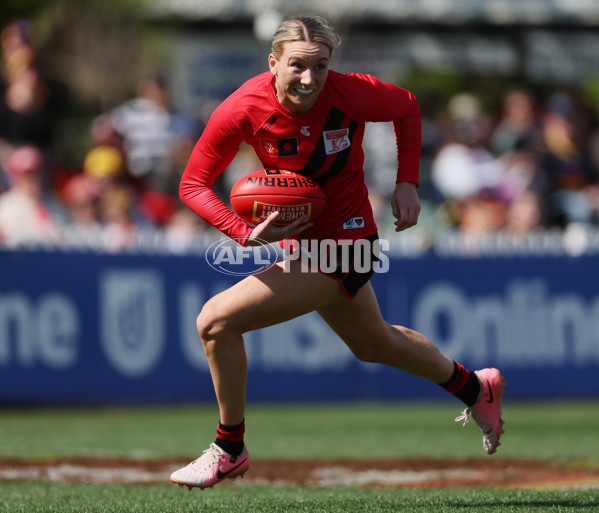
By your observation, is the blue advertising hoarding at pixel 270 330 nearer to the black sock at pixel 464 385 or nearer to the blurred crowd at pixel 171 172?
the blurred crowd at pixel 171 172

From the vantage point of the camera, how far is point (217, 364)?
203 inches

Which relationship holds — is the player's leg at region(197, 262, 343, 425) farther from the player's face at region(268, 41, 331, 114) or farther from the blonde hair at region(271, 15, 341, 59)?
the blonde hair at region(271, 15, 341, 59)

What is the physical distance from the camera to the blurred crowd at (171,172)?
35.4 feet

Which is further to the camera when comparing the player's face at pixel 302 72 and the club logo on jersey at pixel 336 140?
the club logo on jersey at pixel 336 140

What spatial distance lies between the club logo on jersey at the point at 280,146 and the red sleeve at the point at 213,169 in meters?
0.13

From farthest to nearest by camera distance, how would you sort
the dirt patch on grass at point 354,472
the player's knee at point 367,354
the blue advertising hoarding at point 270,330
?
1. the blue advertising hoarding at point 270,330
2. the dirt patch on grass at point 354,472
3. the player's knee at point 367,354

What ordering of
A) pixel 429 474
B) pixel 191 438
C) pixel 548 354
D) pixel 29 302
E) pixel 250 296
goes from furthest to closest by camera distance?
pixel 548 354, pixel 29 302, pixel 191 438, pixel 429 474, pixel 250 296

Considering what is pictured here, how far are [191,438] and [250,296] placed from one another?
12.7 ft

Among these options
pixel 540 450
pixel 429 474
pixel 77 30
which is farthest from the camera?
pixel 77 30

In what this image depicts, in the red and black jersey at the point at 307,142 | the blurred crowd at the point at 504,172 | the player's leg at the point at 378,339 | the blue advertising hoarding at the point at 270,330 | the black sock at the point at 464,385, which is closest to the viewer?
the red and black jersey at the point at 307,142

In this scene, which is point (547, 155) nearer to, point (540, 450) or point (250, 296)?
point (540, 450)

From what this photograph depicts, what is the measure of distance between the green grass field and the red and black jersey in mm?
1432

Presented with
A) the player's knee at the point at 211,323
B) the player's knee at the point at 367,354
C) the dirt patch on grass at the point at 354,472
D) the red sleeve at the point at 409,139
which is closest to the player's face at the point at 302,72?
the red sleeve at the point at 409,139

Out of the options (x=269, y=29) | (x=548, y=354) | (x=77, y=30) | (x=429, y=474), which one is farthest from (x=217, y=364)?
(x=77, y=30)
